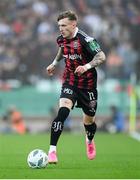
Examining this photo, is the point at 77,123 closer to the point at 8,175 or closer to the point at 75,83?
the point at 75,83

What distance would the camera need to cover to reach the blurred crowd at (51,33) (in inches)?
961

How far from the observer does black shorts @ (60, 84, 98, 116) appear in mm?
9805

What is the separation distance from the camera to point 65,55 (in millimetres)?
9984

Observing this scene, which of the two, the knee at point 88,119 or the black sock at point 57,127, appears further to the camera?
the knee at point 88,119

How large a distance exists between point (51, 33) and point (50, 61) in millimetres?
1194

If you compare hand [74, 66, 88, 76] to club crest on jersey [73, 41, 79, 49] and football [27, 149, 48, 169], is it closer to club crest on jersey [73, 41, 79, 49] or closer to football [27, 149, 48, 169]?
club crest on jersey [73, 41, 79, 49]

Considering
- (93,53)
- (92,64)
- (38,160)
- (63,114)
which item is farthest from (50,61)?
(38,160)

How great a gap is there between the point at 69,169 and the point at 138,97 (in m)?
14.9

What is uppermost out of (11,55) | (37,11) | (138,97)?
(37,11)

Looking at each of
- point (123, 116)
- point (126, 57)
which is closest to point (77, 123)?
point (123, 116)

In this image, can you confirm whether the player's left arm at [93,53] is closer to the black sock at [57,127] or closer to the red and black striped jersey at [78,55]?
the red and black striped jersey at [78,55]

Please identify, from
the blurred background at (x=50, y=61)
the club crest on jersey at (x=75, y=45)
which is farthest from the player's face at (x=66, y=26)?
the blurred background at (x=50, y=61)

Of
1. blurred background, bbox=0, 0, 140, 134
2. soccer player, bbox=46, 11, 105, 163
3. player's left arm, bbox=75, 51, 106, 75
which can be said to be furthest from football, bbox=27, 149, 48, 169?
blurred background, bbox=0, 0, 140, 134

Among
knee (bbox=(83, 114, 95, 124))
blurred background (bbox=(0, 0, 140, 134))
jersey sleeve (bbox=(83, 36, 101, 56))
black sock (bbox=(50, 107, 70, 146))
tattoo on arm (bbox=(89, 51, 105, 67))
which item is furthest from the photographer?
blurred background (bbox=(0, 0, 140, 134))
